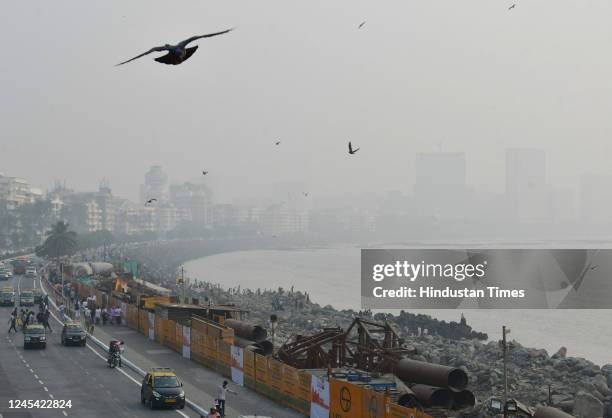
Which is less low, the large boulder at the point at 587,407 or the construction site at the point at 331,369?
the construction site at the point at 331,369

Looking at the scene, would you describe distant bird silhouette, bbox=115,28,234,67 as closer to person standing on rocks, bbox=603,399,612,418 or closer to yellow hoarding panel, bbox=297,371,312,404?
yellow hoarding panel, bbox=297,371,312,404

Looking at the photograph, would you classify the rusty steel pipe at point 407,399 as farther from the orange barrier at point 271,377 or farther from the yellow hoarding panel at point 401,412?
the yellow hoarding panel at point 401,412

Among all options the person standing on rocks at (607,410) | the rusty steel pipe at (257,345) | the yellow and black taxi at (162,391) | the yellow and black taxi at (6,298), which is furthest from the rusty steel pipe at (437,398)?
the yellow and black taxi at (6,298)

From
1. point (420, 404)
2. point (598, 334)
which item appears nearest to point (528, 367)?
point (420, 404)

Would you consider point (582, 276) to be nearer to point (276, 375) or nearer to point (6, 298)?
point (6, 298)

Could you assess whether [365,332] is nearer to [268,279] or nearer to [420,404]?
Result: [420,404]

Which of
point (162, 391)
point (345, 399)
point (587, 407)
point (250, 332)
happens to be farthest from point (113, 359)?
point (587, 407)
